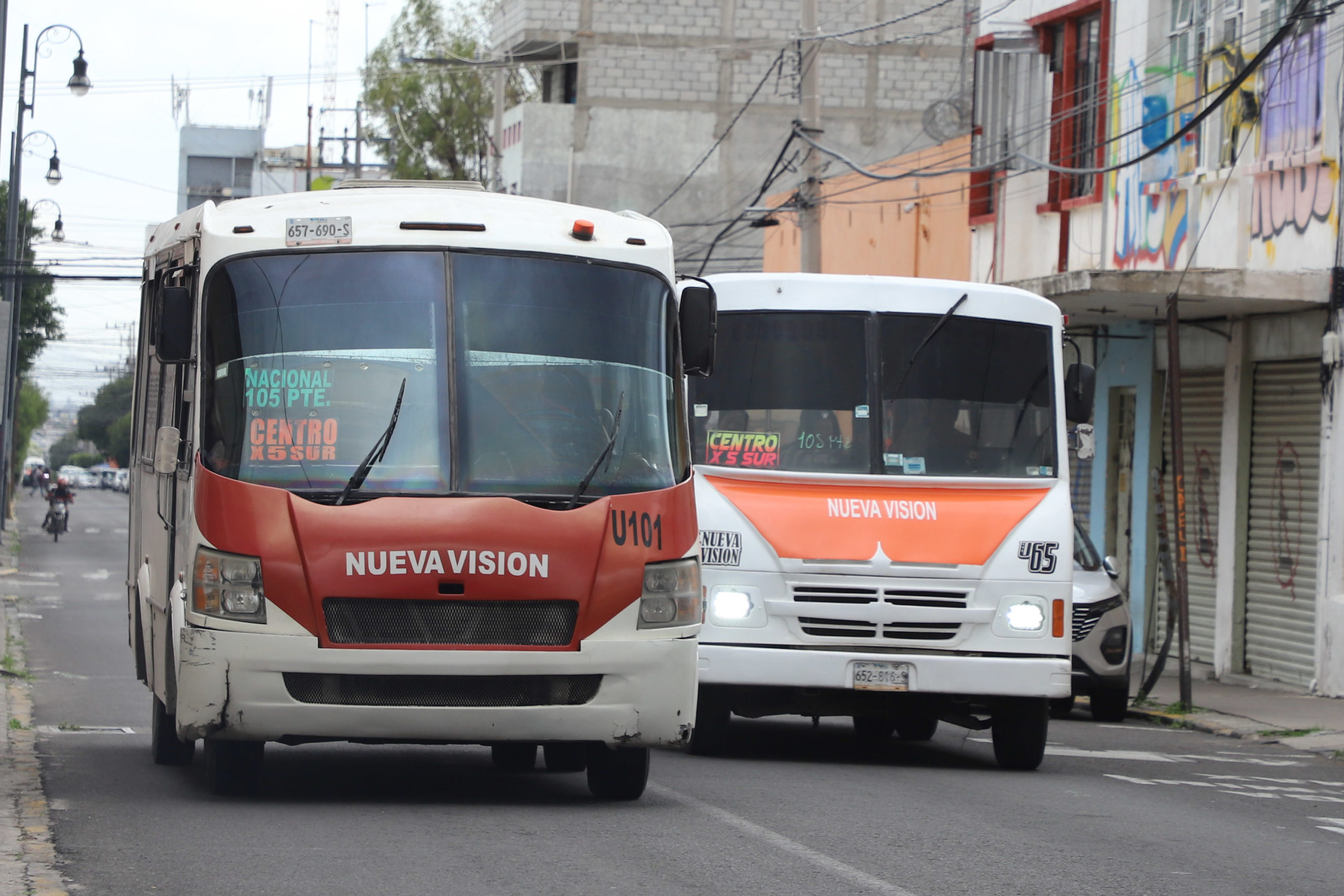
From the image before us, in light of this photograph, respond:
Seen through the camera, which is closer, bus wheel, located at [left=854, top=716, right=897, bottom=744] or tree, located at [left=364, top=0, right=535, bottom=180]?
bus wheel, located at [left=854, top=716, right=897, bottom=744]

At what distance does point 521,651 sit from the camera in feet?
27.2

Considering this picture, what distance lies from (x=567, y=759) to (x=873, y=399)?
9.08 ft

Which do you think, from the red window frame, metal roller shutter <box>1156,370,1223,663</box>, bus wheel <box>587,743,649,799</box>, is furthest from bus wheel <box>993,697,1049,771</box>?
the red window frame

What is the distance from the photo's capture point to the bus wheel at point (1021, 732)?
11352mm

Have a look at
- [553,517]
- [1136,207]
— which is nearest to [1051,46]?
[1136,207]

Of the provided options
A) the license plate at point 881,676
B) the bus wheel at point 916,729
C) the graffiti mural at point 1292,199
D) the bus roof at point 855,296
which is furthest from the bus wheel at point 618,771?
the graffiti mural at point 1292,199

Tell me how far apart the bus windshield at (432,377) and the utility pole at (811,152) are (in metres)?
13.2

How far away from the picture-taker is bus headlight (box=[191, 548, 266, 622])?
26.8 ft

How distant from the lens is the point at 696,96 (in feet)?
155

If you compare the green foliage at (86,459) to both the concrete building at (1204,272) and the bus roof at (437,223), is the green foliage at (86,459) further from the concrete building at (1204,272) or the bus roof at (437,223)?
the bus roof at (437,223)

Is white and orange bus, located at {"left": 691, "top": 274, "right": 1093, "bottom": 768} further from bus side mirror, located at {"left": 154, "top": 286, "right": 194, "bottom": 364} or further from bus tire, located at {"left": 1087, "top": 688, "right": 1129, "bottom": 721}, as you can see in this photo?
bus tire, located at {"left": 1087, "top": 688, "right": 1129, "bottom": 721}

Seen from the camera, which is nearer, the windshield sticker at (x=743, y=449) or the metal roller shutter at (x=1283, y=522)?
the windshield sticker at (x=743, y=449)

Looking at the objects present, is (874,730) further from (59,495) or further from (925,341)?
(59,495)

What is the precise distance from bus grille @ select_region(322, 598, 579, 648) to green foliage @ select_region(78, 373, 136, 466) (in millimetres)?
123041
